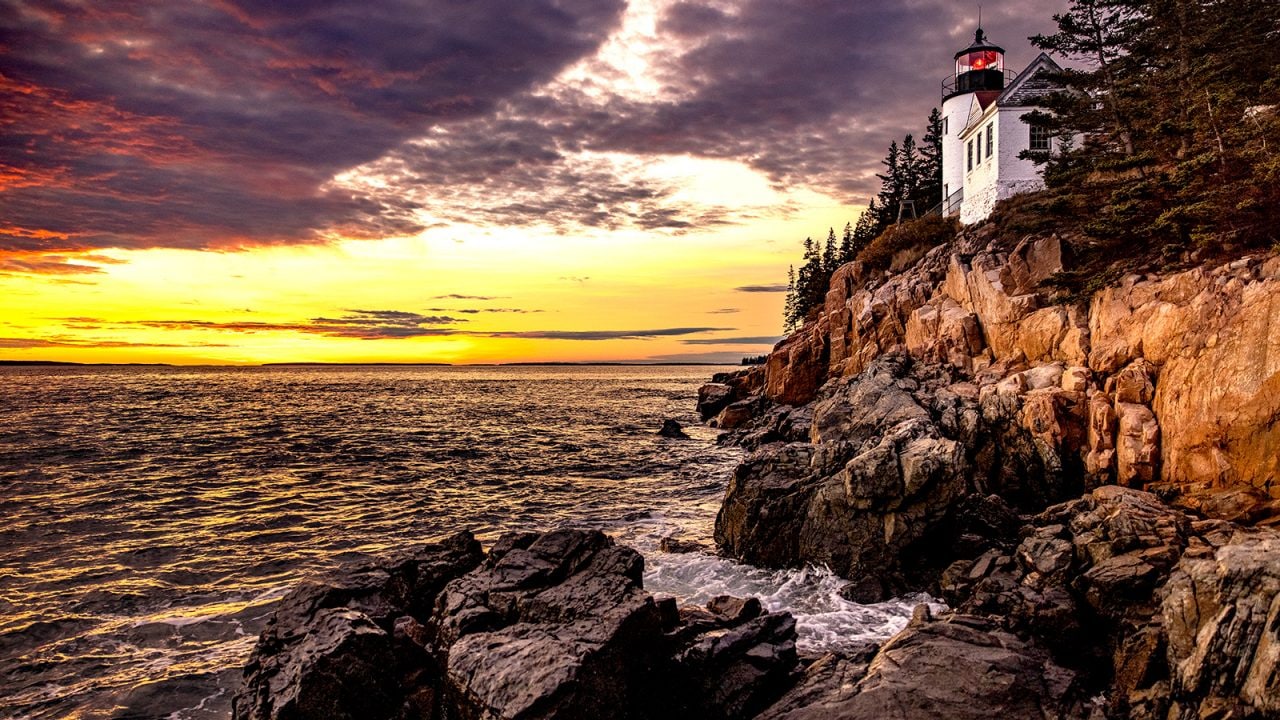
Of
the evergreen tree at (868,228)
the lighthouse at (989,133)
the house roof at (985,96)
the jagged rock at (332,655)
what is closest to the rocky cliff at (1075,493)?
the jagged rock at (332,655)

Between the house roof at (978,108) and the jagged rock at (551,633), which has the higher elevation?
the house roof at (978,108)

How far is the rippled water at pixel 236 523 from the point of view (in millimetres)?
12117

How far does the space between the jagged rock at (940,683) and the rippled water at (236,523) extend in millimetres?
3190

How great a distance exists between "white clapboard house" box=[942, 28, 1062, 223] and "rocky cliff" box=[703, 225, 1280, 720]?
13.7 metres

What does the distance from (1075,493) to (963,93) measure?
38.8 metres

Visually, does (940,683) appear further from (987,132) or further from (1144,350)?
(987,132)

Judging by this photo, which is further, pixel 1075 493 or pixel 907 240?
pixel 907 240

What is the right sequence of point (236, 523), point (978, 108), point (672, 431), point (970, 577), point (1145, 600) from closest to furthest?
point (1145, 600) → point (970, 577) → point (236, 523) → point (978, 108) → point (672, 431)

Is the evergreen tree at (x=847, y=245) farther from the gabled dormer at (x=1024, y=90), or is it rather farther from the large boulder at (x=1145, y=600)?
the large boulder at (x=1145, y=600)

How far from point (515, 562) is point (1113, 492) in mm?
13648

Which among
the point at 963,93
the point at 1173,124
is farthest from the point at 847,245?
the point at 1173,124

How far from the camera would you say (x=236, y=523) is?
21.6 meters

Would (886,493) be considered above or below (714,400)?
above

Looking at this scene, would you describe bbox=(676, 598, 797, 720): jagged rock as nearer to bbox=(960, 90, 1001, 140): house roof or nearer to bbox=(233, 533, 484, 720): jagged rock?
bbox=(233, 533, 484, 720): jagged rock
